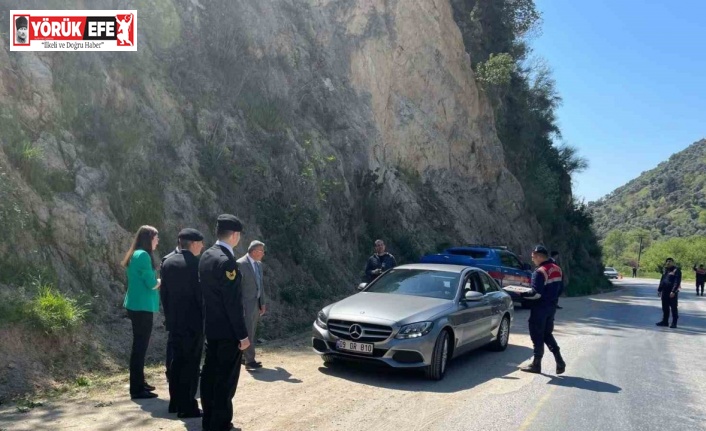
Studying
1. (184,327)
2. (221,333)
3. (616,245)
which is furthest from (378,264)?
(616,245)

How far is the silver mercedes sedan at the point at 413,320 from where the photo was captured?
7.64 m

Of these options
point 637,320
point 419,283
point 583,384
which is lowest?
point 637,320

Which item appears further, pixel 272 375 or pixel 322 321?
pixel 322 321

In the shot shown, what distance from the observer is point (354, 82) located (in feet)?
75.6

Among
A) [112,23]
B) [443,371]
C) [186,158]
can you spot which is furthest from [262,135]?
[443,371]

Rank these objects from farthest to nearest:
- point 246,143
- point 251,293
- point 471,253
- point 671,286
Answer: point 471,253, point 671,286, point 246,143, point 251,293

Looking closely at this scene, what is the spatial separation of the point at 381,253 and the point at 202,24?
8.38 metres

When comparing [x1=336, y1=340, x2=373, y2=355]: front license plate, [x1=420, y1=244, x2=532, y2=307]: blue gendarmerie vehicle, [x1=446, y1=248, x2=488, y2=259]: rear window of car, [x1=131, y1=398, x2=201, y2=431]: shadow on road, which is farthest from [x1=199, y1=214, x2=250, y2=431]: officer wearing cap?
[x1=446, y1=248, x2=488, y2=259]: rear window of car

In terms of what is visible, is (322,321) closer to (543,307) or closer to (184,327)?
(184,327)

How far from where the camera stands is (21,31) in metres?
11.1

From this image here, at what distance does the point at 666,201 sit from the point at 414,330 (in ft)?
522

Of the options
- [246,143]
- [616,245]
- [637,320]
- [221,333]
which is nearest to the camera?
[221,333]

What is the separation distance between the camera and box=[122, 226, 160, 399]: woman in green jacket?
21.0 feet

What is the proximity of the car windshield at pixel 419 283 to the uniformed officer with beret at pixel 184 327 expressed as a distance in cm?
389
